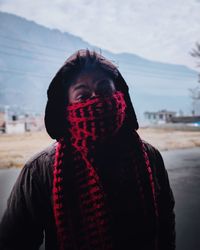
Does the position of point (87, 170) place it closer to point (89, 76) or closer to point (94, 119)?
point (94, 119)

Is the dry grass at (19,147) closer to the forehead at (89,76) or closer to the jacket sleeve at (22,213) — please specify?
the jacket sleeve at (22,213)

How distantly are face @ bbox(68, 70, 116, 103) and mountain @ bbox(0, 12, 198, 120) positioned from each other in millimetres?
482

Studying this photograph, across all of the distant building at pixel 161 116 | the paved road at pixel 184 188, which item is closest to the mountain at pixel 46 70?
the distant building at pixel 161 116

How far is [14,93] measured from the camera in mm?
1692

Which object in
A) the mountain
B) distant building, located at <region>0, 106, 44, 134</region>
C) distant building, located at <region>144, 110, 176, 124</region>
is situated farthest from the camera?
distant building, located at <region>144, 110, 176, 124</region>

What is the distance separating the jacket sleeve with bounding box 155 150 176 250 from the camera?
37.3 inches

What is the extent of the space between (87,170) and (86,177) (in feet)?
0.07

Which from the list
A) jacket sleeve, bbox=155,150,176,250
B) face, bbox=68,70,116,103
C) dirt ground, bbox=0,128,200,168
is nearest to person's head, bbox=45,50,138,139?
face, bbox=68,70,116,103

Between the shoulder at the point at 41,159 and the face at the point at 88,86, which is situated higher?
the face at the point at 88,86

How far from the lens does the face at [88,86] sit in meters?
0.81

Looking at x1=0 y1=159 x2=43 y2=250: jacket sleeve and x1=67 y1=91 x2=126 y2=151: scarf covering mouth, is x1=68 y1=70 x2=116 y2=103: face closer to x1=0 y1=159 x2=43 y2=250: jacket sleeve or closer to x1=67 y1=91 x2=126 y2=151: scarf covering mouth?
x1=67 y1=91 x2=126 y2=151: scarf covering mouth

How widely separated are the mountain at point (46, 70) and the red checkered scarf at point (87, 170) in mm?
488

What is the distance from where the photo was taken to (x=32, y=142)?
1.54 meters

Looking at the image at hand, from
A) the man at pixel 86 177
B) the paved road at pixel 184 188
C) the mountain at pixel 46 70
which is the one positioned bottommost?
the paved road at pixel 184 188
